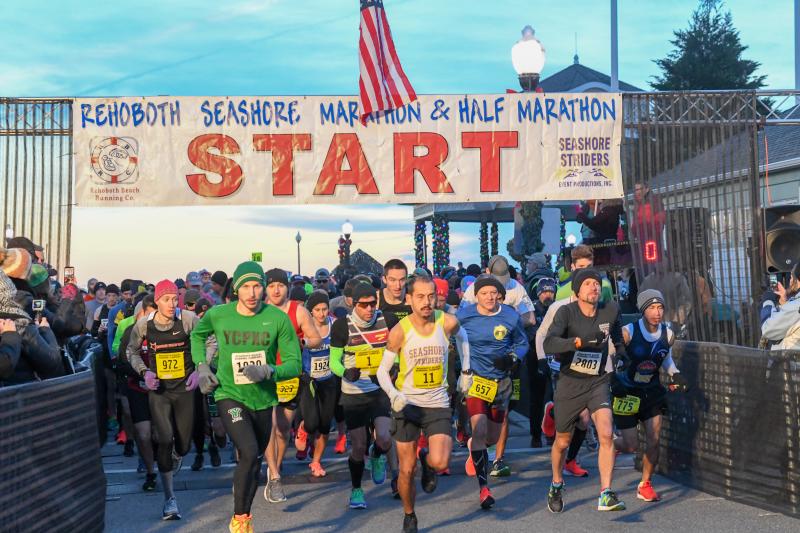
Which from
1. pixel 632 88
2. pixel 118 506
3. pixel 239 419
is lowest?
pixel 118 506

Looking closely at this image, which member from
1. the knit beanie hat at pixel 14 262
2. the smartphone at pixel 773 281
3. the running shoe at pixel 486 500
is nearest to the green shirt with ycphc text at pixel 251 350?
the knit beanie hat at pixel 14 262

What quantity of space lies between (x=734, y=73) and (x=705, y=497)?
58149 mm

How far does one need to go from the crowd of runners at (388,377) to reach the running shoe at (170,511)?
0.01 meters

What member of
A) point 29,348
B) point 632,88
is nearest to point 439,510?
point 29,348

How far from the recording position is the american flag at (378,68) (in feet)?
49.3

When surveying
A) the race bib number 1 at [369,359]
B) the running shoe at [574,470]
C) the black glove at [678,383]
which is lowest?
the running shoe at [574,470]

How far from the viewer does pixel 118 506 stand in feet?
31.9

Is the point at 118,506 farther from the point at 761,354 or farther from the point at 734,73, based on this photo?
the point at 734,73

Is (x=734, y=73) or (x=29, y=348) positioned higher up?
(x=734, y=73)

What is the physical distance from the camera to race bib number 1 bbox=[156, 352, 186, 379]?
975 cm

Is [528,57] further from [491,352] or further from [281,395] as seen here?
[281,395]

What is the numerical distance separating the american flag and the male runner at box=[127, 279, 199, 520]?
5900 millimetres

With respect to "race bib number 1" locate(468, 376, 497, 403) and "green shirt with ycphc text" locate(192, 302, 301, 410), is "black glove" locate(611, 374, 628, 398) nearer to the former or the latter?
"race bib number 1" locate(468, 376, 497, 403)

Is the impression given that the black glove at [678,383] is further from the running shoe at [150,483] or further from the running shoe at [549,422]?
the running shoe at [150,483]
